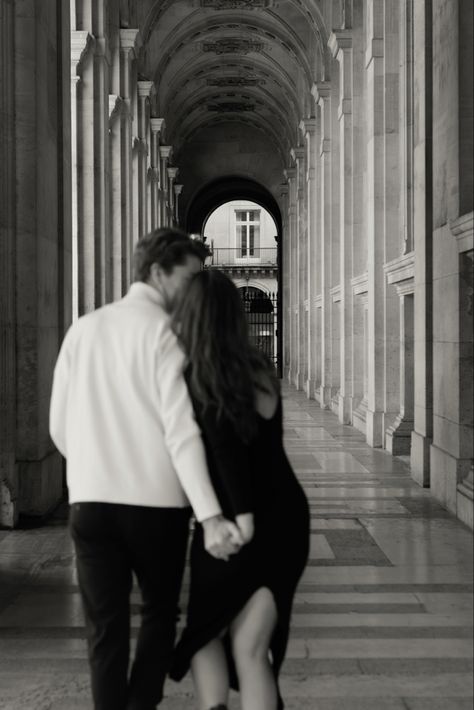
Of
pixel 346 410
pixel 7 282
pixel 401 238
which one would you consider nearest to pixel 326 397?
pixel 346 410

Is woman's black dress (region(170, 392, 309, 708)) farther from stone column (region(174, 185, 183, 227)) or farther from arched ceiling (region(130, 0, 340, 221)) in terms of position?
stone column (region(174, 185, 183, 227))

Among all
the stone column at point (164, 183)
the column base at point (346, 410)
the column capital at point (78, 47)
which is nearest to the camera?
the column capital at point (78, 47)

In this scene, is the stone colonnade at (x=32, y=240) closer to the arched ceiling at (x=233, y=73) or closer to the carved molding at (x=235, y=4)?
the arched ceiling at (x=233, y=73)

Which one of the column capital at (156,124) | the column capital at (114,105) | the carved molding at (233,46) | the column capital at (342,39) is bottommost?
the column capital at (114,105)

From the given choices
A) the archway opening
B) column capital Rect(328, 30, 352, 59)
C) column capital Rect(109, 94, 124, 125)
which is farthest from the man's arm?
the archway opening

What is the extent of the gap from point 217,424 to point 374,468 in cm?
915

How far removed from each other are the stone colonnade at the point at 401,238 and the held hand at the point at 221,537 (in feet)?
17.8

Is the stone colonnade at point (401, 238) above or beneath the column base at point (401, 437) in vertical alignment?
above

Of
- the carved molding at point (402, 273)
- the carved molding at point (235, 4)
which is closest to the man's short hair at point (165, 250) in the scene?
the carved molding at point (402, 273)

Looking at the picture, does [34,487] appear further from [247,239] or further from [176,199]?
[247,239]

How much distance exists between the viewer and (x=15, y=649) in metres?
4.95

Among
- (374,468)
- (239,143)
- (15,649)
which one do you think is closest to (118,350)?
(15,649)

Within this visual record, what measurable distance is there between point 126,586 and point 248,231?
70106 millimetres

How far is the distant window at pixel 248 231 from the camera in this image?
236ft
